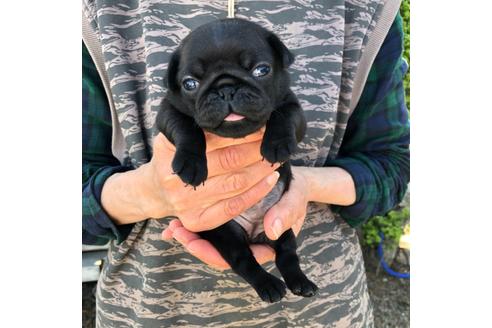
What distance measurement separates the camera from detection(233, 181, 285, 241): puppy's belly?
1.19m

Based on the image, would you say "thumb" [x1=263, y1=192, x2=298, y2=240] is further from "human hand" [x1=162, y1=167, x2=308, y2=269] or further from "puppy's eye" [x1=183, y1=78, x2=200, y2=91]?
"puppy's eye" [x1=183, y1=78, x2=200, y2=91]

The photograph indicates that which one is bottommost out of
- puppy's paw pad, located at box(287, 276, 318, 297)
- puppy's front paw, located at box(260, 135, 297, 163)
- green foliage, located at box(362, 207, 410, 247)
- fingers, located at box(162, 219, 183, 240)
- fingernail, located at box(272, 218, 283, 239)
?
green foliage, located at box(362, 207, 410, 247)

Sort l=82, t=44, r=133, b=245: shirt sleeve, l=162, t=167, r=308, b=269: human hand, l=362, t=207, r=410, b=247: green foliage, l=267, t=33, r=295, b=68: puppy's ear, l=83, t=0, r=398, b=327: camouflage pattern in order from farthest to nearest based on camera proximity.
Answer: l=362, t=207, r=410, b=247: green foliage, l=82, t=44, r=133, b=245: shirt sleeve, l=83, t=0, r=398, b=327: camouflage pattern, l=162, t=167, r=308, b=269: human hand, l=267, t=33, r=295, b=68: puppy's ear

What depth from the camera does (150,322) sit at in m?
1.28

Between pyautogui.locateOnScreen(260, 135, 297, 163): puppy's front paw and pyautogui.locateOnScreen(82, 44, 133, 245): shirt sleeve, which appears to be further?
pyautogui.locateOnScreen(82, 44, 133, 245): shirt sleeve

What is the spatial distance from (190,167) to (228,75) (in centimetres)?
21

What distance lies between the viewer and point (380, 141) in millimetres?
1428

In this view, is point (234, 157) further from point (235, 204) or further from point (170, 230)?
point (170, 230)

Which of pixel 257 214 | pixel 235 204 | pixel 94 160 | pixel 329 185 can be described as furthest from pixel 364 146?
pixel 94 160

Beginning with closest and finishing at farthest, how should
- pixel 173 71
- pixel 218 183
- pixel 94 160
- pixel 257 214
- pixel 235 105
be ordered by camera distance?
pixel 235 105
pixel 173 71
pixel 218 183
pixel 257 214
pixel 94 160

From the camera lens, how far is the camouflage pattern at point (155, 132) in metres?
1.15

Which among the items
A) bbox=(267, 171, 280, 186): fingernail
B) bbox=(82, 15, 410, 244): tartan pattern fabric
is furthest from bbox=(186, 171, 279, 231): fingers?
bbox=(82, 15, 410, 244): tartan pattern fabric
